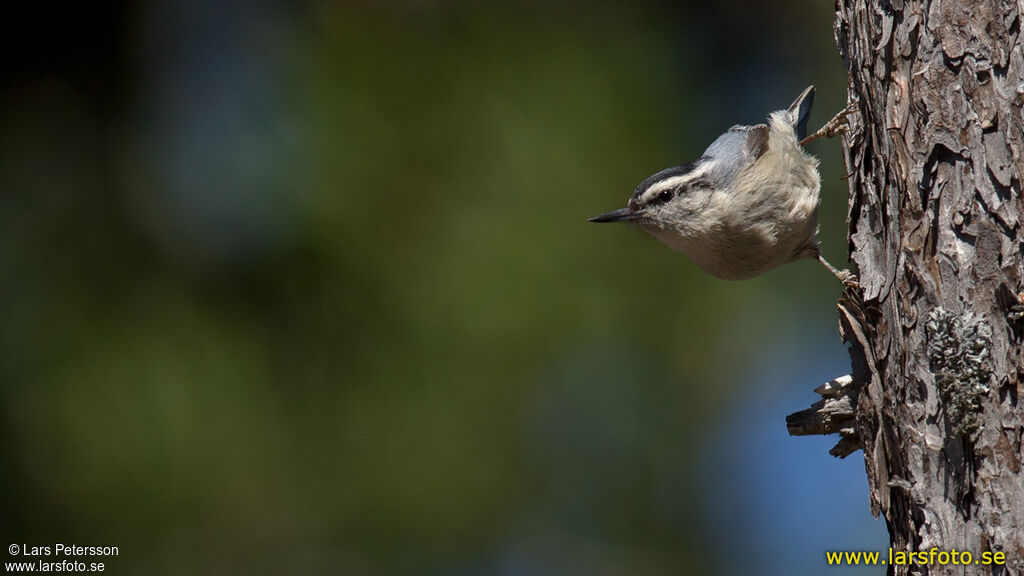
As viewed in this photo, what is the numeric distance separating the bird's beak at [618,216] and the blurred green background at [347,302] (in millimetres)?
248

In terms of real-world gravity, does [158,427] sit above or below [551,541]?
above

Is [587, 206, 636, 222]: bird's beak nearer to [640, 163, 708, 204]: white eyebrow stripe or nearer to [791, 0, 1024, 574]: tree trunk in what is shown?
[640, 163, 708, 204]: white eyebrow stripe

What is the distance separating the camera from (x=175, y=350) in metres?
2.56

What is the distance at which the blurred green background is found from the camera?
8.25ft

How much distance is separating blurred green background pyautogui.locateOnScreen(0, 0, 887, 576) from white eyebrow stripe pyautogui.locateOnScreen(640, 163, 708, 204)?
0.85ft

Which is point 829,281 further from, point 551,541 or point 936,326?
point 936,326

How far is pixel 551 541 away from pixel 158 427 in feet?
4.01

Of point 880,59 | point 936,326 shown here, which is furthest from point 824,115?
point 936,326

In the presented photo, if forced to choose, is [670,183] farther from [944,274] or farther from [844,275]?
[944,274]

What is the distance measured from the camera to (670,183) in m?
2.51

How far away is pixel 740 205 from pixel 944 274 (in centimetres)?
110

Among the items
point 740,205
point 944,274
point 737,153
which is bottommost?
point 944,274

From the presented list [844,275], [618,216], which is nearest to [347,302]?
[618,216]

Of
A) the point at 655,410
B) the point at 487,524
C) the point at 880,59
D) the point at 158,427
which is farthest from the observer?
the point at 655,410
